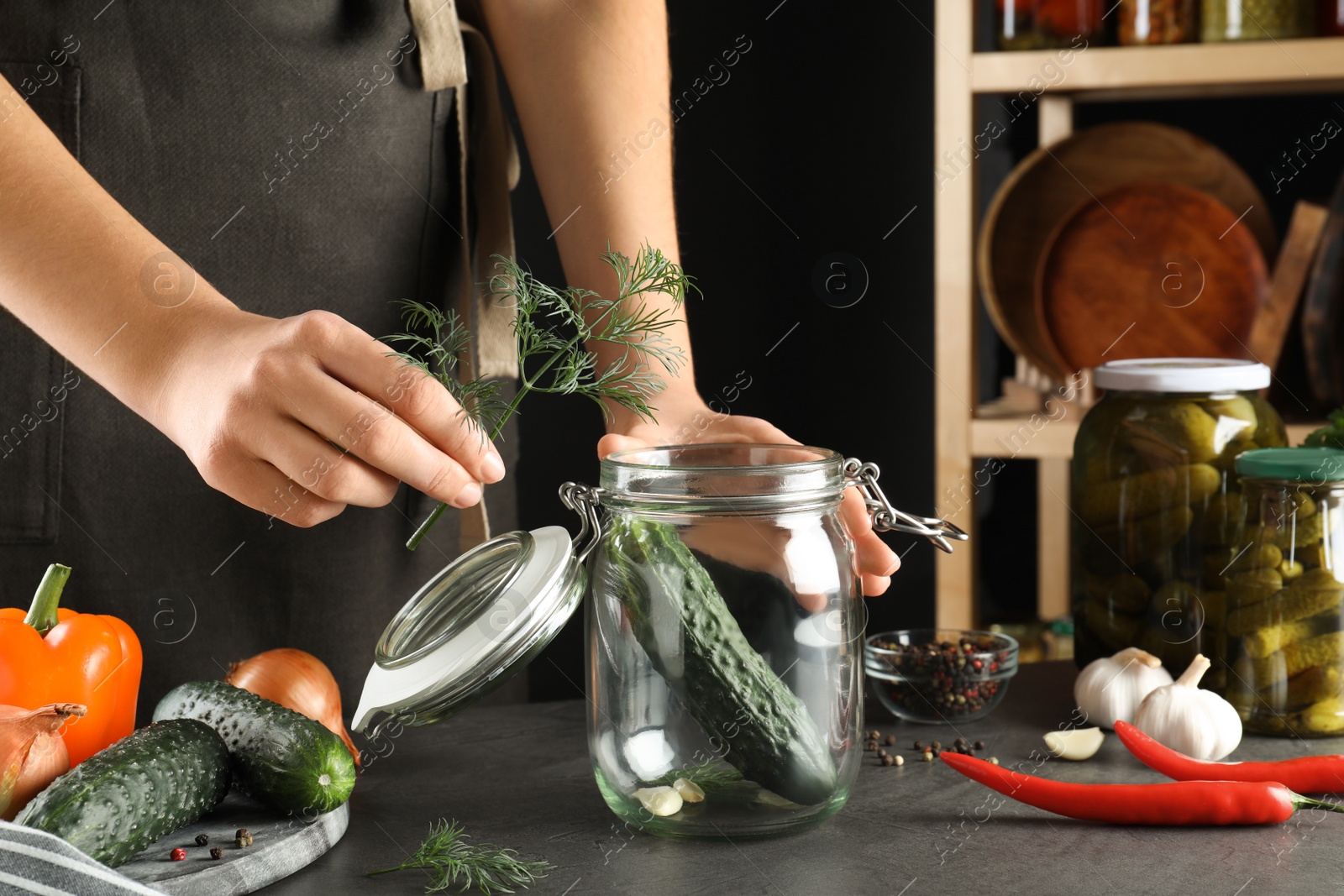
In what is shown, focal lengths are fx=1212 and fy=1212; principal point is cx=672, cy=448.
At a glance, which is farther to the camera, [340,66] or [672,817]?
[340,66]

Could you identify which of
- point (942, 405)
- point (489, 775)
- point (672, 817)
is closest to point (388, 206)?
point (489, 775)

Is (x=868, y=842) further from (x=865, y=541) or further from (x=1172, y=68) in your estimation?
(x=1172, y=68)

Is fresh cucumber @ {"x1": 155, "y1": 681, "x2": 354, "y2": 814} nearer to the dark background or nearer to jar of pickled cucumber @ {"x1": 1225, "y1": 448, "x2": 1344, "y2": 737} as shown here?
jar of pickled cucumber @ {"x1": 1225, "y1": 448, "x2": 1344, "y2": 737}

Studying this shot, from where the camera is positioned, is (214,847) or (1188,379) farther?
(1188,379)

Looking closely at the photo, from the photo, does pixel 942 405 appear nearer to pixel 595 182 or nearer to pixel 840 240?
pixel 840 240

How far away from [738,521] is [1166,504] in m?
0.41

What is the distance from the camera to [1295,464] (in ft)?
2.68

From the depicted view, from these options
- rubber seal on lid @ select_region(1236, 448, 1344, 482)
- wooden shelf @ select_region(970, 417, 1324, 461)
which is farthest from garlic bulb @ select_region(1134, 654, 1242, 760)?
wooden shelf @ select_region(970, 417, 1324, 461)

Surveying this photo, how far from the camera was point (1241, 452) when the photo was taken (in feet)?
2.93

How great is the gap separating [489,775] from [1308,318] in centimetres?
116

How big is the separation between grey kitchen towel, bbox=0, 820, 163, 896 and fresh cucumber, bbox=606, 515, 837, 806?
275mm

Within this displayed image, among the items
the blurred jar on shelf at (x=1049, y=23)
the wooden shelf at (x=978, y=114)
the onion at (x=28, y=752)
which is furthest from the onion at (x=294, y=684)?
the blurred jar on shelf at (x=1049, y=23)

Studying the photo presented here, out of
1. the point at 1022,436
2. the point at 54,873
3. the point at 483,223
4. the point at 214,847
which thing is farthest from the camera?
the point at 1022,436

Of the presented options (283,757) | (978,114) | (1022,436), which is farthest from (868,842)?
(978,114)
